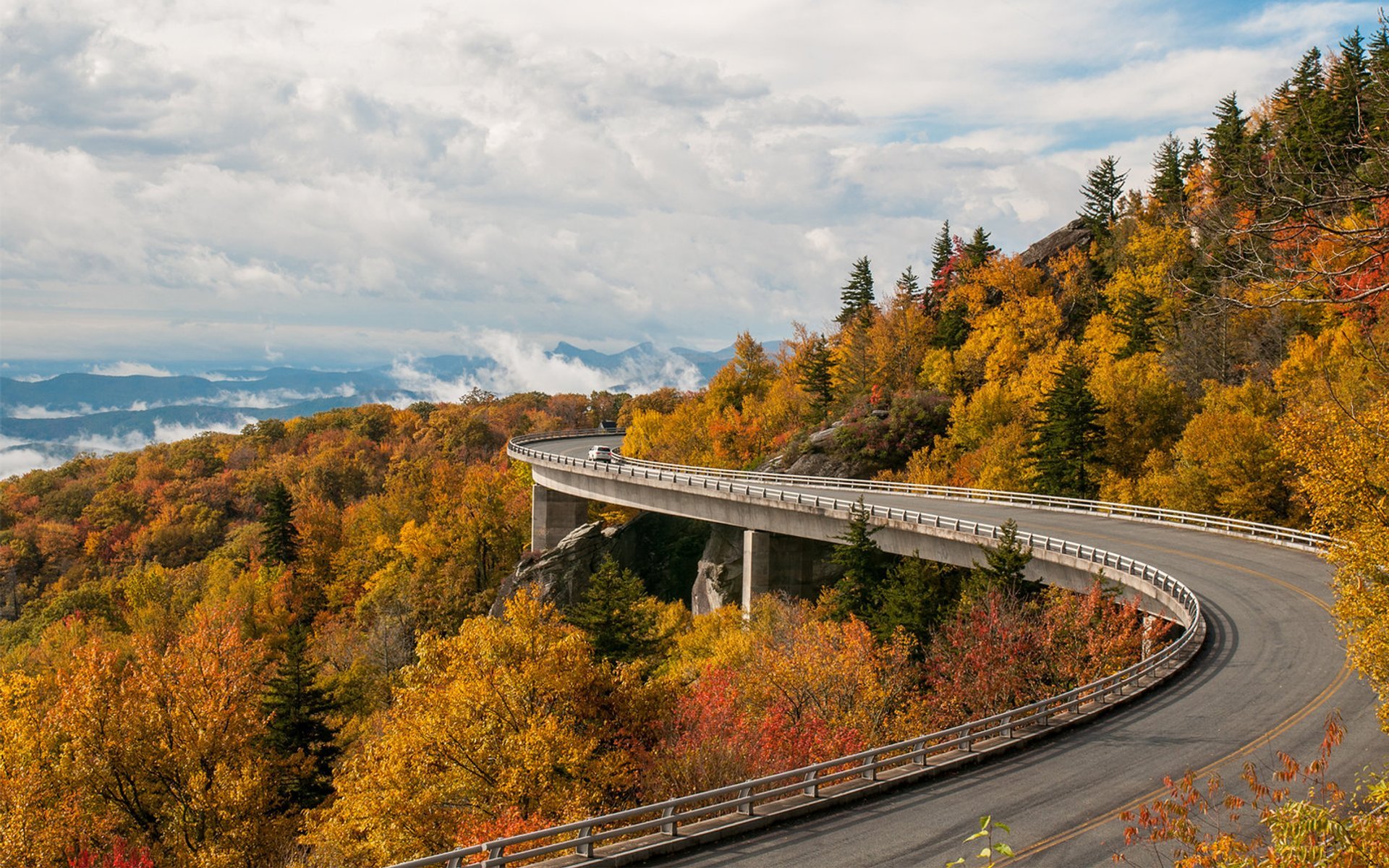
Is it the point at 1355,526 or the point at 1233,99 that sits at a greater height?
the point at 1233,99

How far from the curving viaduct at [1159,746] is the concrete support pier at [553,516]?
46272 millimetres

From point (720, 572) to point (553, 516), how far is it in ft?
67.1

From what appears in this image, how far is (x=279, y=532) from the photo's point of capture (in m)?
83.8

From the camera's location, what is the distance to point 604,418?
13825cm

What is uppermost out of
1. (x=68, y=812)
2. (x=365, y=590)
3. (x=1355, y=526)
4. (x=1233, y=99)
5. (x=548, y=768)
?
(x=1233, y=99)

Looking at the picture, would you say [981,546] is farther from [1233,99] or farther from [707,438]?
[1233,99]

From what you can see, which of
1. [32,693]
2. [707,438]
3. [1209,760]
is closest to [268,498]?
[707,438]

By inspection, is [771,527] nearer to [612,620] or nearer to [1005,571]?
[612,620]

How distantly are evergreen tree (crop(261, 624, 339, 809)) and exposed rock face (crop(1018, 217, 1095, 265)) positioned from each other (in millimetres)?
69029

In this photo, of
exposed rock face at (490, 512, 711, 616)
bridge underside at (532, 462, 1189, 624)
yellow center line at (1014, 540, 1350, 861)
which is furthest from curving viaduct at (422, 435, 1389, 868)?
exposed rock face at (490, 512, 711, 616)

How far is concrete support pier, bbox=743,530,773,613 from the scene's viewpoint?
55.6 m

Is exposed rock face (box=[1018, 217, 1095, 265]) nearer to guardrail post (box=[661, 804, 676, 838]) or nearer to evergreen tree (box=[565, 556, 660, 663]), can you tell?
evergreen tree (box=[565, 556, 660, 663])

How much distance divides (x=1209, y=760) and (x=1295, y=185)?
16.1 m

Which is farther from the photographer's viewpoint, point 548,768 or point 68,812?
point 68,812
